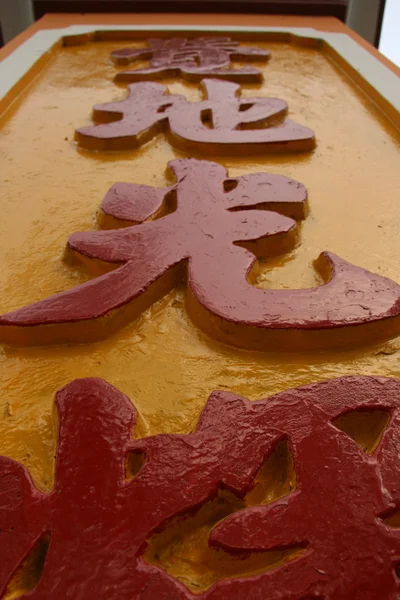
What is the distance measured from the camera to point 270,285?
37.3 inches

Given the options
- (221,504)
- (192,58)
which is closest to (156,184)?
(221,504)

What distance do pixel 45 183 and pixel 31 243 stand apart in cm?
27

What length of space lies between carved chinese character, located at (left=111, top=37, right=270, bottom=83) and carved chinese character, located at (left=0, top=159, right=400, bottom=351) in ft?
3.12

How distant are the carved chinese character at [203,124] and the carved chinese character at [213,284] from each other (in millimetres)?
306

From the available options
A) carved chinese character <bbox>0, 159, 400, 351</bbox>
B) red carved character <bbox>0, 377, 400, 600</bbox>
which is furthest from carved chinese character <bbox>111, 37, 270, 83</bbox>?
red carved character <bbox>0, 377, 400, 600</bbox>

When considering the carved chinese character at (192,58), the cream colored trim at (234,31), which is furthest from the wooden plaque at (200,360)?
the carved chinese character at (192,58)

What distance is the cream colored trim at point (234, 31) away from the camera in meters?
1.71

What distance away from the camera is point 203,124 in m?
1.58

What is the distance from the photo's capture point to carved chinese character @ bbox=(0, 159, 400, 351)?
812mm

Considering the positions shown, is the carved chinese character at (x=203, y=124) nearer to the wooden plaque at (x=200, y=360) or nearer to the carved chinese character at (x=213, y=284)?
the wooden plaque at (x=200, y=360)

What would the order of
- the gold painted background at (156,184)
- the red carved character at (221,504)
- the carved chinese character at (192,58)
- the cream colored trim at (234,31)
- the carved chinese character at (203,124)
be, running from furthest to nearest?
the carved chinese character at (192,58), the cream colored trim at (234,31), the carved chinese character at (203,124), the gold painted background at (156,184), the red carved character at (221,504)

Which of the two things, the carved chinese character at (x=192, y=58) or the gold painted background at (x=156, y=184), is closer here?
the gold painted background at (x=156, y=184)

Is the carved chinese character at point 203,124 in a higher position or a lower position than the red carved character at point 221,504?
higher

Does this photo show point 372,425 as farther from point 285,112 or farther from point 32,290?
point 285,112
